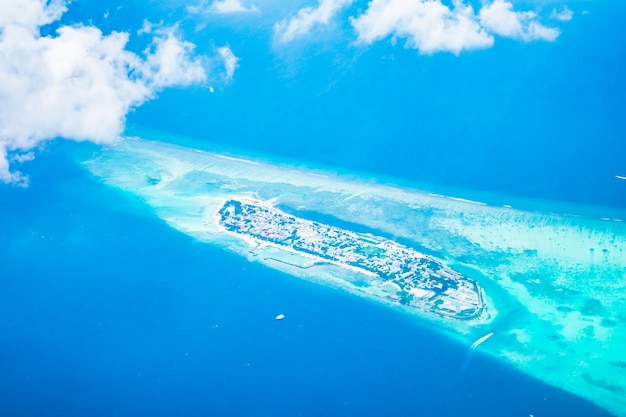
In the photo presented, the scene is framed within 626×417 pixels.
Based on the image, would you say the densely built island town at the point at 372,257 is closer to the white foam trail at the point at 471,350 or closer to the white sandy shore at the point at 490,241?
the white sandy shore at the point at 490,241

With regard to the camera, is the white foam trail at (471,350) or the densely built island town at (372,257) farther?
the densely built island town at (372,257)

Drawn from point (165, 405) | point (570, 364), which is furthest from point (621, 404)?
point (165, 405)

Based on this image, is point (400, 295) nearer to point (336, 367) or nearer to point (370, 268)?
point (370, 268)

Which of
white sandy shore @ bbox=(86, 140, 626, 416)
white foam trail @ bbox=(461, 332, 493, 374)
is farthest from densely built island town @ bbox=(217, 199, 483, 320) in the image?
white foam trail @ bbox=(461, 332, 493, 374)

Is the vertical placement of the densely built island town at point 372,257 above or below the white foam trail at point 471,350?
above

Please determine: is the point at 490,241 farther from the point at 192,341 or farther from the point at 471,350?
the point at 192,341

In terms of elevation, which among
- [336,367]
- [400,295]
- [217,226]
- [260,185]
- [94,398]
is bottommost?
[94,398]

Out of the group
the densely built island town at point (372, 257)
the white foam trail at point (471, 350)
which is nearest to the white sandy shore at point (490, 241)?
the white foam trail at point (471, 350)
